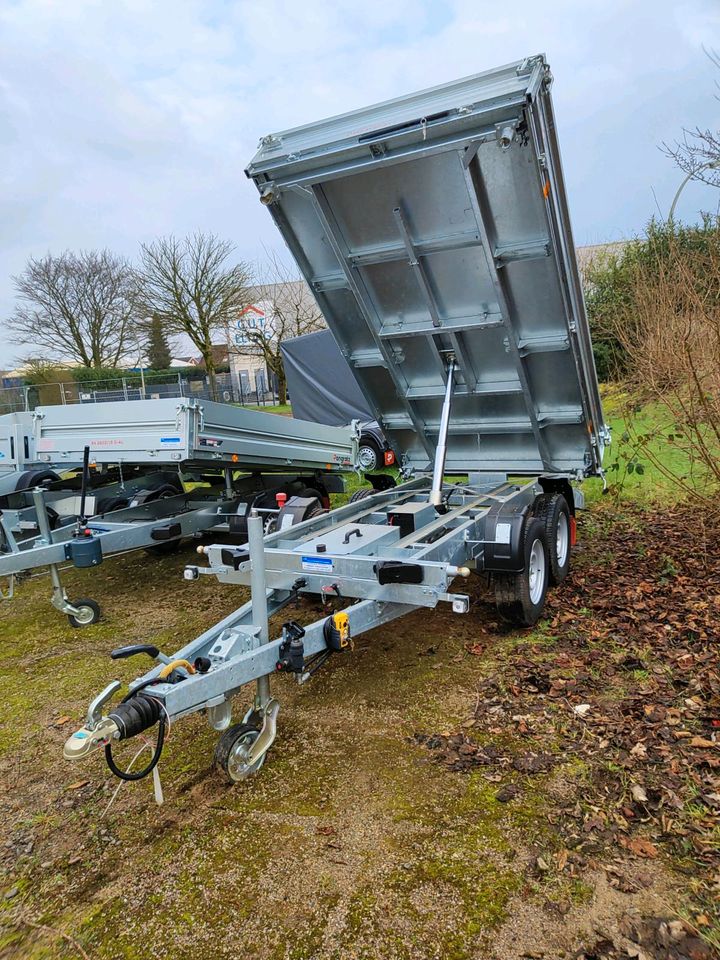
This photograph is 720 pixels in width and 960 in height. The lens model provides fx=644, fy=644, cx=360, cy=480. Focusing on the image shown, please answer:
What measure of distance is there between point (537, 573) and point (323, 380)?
10.5m

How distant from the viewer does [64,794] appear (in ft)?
10.8

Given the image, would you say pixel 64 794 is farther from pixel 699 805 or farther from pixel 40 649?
pixel 699 805

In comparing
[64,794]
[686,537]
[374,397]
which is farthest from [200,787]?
[686,537]

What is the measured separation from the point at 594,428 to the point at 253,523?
359 cm

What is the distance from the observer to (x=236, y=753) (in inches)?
124

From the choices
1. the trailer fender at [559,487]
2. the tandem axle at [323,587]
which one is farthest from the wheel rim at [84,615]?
the trailer fender at [559,487]

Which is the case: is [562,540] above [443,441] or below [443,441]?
below

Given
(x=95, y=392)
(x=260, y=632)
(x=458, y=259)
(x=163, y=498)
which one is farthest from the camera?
(x=95, y=392)

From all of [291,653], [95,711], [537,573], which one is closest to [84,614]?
[291,653]

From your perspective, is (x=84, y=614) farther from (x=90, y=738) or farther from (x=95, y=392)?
Answer: (x=95, y=392)

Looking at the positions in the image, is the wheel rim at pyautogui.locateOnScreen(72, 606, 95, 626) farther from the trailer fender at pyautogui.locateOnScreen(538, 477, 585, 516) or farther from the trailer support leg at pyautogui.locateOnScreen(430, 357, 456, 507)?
the trailer fender at pyautogui.locateOnScreen(538, 477, 585, 516)

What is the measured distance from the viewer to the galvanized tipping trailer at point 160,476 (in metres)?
5.61

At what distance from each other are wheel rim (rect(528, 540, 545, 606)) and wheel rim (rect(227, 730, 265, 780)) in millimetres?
2423

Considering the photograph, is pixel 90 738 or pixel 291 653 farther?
pixel 291 653
